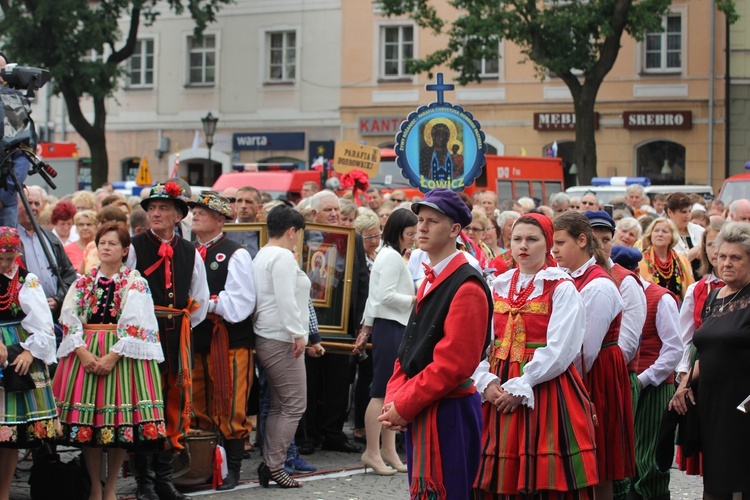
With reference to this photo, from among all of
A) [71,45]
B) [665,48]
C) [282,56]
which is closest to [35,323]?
[71,45]

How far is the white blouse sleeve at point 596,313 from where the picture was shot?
6.46 metres

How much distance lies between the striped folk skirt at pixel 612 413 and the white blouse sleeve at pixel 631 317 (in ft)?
1.55

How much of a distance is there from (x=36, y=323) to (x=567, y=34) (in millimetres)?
23140

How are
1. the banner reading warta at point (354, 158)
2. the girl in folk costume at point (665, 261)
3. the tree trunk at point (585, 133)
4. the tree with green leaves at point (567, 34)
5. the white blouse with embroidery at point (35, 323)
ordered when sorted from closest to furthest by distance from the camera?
1. the white blouse with embroidery at point (35, 323)
2. the girl in folk costume at point (665, 261)
3. the banner reading warta at point (354, 158)
4. the tree with green leaves at point (567, 34)
5. the tree trunk at point (585, 133)

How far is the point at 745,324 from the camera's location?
245 inches

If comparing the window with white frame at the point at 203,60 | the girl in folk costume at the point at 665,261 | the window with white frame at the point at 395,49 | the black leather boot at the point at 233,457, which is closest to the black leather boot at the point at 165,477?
the black leather boot at the point at 233,457

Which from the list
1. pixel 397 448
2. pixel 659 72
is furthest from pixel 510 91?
pixel 397 448

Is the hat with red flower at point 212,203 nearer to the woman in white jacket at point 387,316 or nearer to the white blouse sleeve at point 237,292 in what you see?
the white blouse sleeve at point 237,292

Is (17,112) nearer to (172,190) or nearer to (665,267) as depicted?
(172,190)

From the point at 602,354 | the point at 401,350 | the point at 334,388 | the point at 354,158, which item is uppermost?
the point at 354,158

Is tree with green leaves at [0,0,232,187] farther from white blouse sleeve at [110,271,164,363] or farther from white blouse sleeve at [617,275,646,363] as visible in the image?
white blouse sleeve at [617,275,646,363]

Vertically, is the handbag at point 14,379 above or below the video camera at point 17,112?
below

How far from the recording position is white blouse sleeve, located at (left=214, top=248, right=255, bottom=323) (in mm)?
8250

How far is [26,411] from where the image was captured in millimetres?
6949
